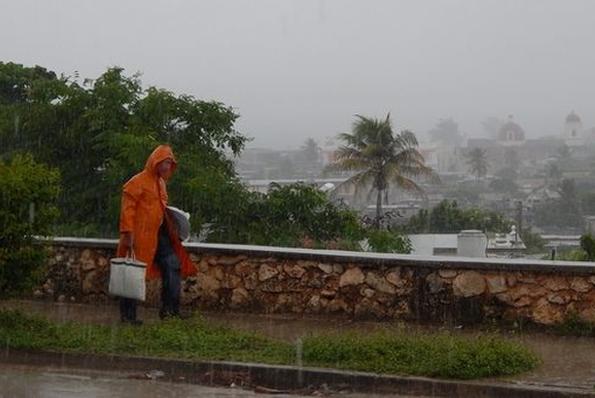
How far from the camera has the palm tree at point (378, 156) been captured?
3619 cm

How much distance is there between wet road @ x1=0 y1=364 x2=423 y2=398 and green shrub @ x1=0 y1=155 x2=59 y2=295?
3.55 feet

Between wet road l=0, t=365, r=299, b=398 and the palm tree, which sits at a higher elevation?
the palm tree

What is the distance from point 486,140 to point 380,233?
15977 millimetres

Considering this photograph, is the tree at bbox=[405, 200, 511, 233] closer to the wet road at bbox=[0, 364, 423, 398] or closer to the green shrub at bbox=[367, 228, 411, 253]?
the green shrub at bbox=[367, 228, 411, 253]

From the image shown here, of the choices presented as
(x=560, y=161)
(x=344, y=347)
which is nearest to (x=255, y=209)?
(x=344, y=347)

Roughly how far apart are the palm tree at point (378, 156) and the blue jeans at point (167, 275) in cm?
2476

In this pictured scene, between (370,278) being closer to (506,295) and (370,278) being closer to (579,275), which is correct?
(506,295)

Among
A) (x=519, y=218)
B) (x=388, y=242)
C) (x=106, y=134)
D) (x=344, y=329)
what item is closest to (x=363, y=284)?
(x=344, y=329)

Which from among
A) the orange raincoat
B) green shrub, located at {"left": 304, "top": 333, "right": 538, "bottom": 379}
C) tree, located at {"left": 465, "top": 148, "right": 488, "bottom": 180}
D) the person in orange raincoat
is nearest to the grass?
green shrub, located at {"left": 304, "top": 333, "right": 538, "bottom": 379}

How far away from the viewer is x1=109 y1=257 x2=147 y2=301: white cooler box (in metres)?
10.3

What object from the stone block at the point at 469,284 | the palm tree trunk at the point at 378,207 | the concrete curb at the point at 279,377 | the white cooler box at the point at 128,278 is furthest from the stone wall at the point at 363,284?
Answer: the palm tree trunk at the point at 378,207

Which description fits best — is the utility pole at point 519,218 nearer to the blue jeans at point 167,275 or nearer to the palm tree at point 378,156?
the palm tree at point 378,156

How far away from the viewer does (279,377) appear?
886 centimetres

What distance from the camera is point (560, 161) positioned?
98.1 feet
